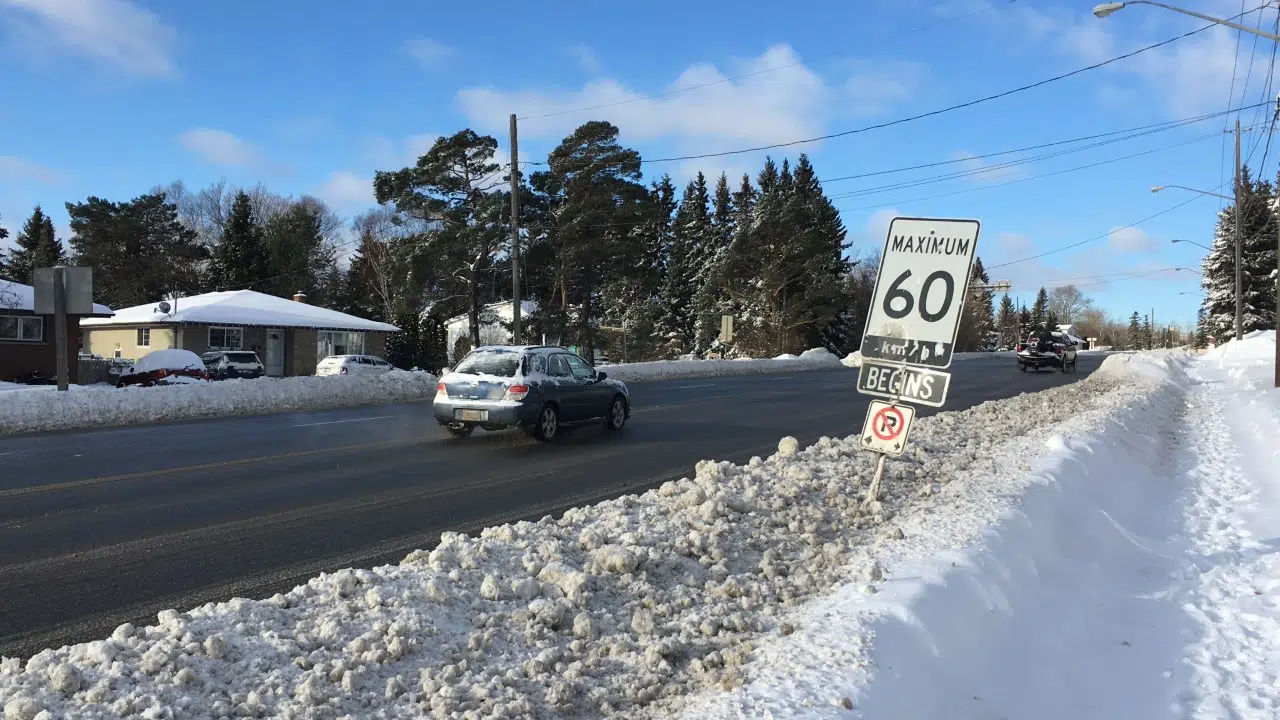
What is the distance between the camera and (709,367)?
4088 centimetres

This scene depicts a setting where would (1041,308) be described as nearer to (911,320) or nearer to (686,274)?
(686,274)

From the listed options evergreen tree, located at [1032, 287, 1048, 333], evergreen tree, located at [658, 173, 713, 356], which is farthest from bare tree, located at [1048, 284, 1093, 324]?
evergreen tree, located at [658, 173, 713, 356]

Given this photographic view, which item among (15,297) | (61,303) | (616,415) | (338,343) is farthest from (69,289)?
(338,343)

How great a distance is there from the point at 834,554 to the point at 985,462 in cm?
462

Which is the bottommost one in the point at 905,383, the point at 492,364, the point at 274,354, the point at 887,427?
the point at 274,354

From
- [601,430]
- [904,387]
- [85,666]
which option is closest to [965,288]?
[904,387]

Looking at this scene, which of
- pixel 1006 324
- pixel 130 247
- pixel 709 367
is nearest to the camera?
pixel 709 367

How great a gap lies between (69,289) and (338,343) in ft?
88.8

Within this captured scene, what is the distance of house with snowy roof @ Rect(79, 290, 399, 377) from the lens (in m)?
39.0

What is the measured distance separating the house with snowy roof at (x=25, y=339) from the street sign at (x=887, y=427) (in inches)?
1310

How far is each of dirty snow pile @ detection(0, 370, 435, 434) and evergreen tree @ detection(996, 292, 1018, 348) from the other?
133 metres

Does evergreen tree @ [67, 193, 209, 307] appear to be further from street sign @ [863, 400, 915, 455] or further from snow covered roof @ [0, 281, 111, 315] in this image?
street sign @ [863, 400, 915, 455]

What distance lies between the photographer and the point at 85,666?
341cm

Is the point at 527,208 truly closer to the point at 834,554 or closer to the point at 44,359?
the point at 44,359
